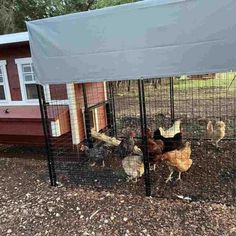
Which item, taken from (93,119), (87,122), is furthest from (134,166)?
(93,119)

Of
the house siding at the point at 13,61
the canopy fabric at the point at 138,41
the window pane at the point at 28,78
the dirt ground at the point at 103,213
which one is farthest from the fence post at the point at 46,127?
the house siding at the point at 13,61

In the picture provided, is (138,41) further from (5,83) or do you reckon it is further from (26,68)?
(5,83)

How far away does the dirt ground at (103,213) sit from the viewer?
2951 mm

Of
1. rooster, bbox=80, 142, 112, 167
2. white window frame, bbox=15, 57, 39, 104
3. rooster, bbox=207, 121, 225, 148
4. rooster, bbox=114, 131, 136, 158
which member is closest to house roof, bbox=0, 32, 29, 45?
white window frame, bbox=15, 57, 39, 104

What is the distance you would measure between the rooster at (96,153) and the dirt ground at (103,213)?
0.70 m

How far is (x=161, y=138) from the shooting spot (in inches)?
173

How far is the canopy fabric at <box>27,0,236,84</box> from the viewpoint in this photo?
2.82 m

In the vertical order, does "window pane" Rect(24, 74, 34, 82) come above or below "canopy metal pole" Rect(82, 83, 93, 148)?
above

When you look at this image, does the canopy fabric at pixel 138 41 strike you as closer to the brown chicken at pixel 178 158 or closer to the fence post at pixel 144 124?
the fence post at pixel 144 124

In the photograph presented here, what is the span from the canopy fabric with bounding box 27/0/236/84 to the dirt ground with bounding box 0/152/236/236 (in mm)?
1533

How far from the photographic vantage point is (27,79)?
552 cm

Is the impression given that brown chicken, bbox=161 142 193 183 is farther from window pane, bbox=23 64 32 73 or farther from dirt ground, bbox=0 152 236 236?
window pane, bbox=23 64 32 73

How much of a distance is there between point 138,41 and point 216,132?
259 cm

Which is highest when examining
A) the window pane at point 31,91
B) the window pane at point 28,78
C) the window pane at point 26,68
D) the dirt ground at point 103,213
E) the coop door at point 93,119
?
the window pane at point 26,68
